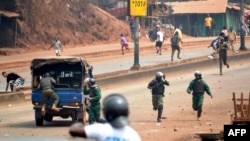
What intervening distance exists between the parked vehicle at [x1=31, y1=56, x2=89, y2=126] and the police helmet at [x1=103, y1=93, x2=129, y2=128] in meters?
15.1

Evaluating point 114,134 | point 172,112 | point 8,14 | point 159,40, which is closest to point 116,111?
point 114,134

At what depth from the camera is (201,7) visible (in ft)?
213

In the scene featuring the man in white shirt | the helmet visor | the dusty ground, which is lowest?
the dusty ground

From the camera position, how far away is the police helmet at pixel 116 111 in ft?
18.5

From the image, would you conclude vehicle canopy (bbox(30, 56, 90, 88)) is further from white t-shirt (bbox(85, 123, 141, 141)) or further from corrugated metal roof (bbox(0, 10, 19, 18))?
corrugated metal roof (bbox(0, 10, 19, 18))

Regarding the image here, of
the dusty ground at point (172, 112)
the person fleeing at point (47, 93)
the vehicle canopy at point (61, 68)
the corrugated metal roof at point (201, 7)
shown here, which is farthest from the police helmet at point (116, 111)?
the corrugated metal roof at point (201, 7)

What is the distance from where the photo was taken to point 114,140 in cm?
571

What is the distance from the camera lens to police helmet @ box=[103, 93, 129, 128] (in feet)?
18.5

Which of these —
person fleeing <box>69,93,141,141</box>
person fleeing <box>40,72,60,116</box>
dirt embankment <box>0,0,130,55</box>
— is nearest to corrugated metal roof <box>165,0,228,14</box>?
dirt embankment <box>0,0,130,55</box>

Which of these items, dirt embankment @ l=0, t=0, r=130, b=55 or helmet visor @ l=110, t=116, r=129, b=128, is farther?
dirt embankment @ l=0, t=0, r=130, b=55

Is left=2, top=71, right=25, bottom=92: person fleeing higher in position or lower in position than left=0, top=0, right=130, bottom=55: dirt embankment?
lower

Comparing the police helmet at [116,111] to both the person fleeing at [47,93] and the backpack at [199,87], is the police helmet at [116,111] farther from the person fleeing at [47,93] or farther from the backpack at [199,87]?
the backpack at [199,87]

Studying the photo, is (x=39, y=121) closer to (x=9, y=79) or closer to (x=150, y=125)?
(x=150, y=125)

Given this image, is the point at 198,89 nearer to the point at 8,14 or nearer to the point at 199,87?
the point at 199,87
